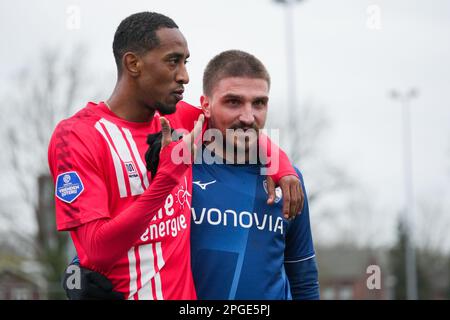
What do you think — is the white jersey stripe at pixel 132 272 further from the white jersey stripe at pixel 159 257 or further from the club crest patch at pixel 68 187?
the club crest patch at pixel 68 187

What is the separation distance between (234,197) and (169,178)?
36.9 inches

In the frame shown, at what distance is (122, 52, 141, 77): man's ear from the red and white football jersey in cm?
24

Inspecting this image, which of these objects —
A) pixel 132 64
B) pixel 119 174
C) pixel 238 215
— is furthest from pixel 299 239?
pixel 132 64

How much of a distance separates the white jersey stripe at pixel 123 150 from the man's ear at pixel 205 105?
69cm

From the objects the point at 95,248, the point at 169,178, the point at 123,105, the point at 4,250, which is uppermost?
the point at 123,105

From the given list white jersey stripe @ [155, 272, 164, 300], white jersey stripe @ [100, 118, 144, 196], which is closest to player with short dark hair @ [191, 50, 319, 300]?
white jersey stripe @ [155, 272, 164, 300]

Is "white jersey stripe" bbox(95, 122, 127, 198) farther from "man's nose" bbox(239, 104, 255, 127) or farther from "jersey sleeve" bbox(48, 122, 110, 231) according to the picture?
"man's nose" bbox(239, 104, 255, 127)

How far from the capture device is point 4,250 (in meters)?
34.9

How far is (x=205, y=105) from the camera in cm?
466

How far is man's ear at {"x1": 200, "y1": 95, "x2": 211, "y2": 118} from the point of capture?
15.1 feet

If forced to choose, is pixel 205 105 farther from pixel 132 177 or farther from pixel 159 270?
pixel 159 270

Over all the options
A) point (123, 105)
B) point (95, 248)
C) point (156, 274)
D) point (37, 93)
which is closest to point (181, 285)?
point (156, 274)

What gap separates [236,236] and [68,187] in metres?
1.01

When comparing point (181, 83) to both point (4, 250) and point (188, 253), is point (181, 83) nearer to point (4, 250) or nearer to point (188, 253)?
point (188, 253)
